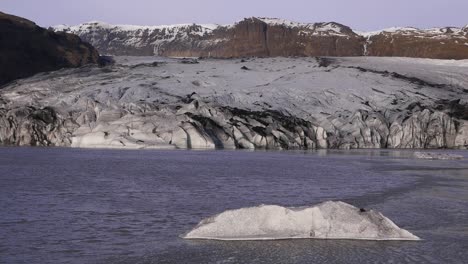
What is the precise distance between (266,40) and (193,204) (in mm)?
83226

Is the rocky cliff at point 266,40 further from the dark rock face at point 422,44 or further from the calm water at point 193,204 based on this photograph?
the calm water at point 193,204

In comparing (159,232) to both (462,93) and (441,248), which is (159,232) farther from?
(462,93)

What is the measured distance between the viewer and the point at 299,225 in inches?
335

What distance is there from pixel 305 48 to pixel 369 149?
57882 millimetres

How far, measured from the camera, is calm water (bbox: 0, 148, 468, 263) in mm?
7508

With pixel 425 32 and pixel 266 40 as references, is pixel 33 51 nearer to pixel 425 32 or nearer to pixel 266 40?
pixel 266 40

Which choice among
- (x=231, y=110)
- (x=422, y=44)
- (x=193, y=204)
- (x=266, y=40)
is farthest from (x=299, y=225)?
(x=266, y=40)

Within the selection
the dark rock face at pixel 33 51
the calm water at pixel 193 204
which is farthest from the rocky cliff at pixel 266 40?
the calm water at pixel 193 204

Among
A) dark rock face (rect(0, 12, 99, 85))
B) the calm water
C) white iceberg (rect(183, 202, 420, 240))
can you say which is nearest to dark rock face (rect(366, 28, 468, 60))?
dark rock face (rect(0, 12, 99, 85))

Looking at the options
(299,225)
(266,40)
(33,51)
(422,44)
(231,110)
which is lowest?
(231,110)

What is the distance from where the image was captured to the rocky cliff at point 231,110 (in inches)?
1246

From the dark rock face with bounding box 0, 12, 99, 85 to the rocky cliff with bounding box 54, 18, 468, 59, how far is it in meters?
34.8

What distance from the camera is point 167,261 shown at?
23.4 feet

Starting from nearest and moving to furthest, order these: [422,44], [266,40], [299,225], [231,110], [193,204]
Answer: [299,225]
[193,204]
[231,110]
[422,44]
[266,40]
